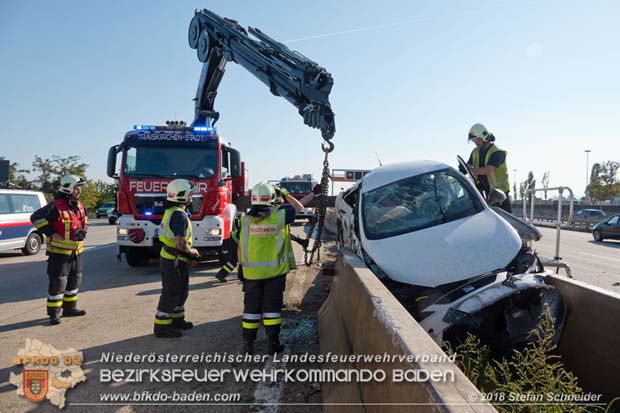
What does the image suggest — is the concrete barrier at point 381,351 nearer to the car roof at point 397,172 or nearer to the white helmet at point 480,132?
the car roof at point 397,172

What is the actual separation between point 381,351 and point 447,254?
196 centimetres

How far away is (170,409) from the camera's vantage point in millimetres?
2941

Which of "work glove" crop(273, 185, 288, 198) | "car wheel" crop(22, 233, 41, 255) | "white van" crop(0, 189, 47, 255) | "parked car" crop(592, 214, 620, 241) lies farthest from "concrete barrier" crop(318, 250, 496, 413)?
"parked car" crop(592, 214, 620, 241)

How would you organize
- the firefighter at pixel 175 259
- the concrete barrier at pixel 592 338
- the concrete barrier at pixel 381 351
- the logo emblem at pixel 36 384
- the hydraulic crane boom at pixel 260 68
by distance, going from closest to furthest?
1. the concrete barrier at pixel 381 351
2. the concrete barrier at pixel 592 338
3. the logo emblem at pixel 36 384
4. the firefighter at pixel 175 259
5. the hydraulic crane boom at pixel 260 68

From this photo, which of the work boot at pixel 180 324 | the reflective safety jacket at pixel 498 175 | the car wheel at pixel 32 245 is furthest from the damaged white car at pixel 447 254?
the car wheel at pixel 32 245

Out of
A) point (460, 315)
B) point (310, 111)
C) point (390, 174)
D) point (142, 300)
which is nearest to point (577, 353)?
point (460, 315)

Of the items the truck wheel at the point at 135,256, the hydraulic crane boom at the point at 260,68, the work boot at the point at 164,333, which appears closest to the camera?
the work boot at the point at 164,333

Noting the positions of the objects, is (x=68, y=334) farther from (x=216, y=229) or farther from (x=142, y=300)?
(x=216, y=229)

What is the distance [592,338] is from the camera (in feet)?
9.38

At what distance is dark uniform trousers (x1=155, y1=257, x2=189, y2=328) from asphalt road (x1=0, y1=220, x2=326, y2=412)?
10.1 inches

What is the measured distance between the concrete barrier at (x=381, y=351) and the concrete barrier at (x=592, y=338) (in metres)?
1.60

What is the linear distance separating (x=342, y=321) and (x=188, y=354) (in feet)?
5.73

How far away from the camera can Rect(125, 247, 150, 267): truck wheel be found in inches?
347

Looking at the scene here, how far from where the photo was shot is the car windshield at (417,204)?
4469 millimetres
